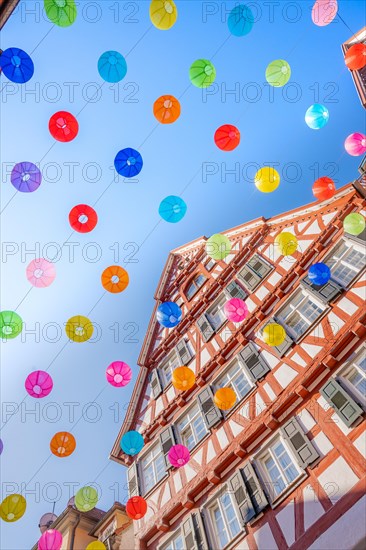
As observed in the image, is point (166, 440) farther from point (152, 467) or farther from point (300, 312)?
point (300, 312)

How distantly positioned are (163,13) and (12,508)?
371 inches

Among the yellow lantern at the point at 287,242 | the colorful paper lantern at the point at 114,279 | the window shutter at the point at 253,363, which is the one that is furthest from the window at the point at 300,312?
the colorful paper lantern at the point at 114,279

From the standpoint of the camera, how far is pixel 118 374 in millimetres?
9812

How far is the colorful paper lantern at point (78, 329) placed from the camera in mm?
9195

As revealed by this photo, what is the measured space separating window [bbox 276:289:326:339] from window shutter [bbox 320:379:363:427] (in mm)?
2020

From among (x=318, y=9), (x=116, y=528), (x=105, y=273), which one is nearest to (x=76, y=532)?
(x=116, y=528)

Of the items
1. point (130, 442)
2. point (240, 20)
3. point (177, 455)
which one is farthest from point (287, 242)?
point (130, 442)

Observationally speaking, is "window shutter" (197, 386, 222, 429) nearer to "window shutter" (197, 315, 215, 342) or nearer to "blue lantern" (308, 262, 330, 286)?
"window shutter" (197, 315, 215, 342)

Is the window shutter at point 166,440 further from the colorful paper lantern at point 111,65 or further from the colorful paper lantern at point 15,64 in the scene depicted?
the colorful paper lantern at point 15,64

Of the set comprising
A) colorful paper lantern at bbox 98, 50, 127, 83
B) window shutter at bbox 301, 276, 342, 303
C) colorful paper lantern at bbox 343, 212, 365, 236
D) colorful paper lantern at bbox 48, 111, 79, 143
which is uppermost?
colorful paper lantern at bbox 343, 212, 365, 236

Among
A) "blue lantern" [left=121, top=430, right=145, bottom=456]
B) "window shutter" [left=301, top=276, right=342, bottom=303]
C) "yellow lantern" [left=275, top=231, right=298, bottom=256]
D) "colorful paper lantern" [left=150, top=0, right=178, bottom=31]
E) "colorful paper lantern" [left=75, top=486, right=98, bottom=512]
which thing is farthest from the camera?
"yellow lantern" [left=275, top=231, right=298, bottom=256]

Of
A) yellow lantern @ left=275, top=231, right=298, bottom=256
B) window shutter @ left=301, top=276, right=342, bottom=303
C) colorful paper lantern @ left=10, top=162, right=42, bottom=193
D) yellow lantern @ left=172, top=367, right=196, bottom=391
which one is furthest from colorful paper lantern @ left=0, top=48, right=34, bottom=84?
window shutter @ left=301, top=276, right=342, bottom=303

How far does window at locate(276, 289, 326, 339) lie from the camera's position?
1099 centimetres

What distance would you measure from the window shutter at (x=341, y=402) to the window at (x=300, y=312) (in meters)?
2.02
